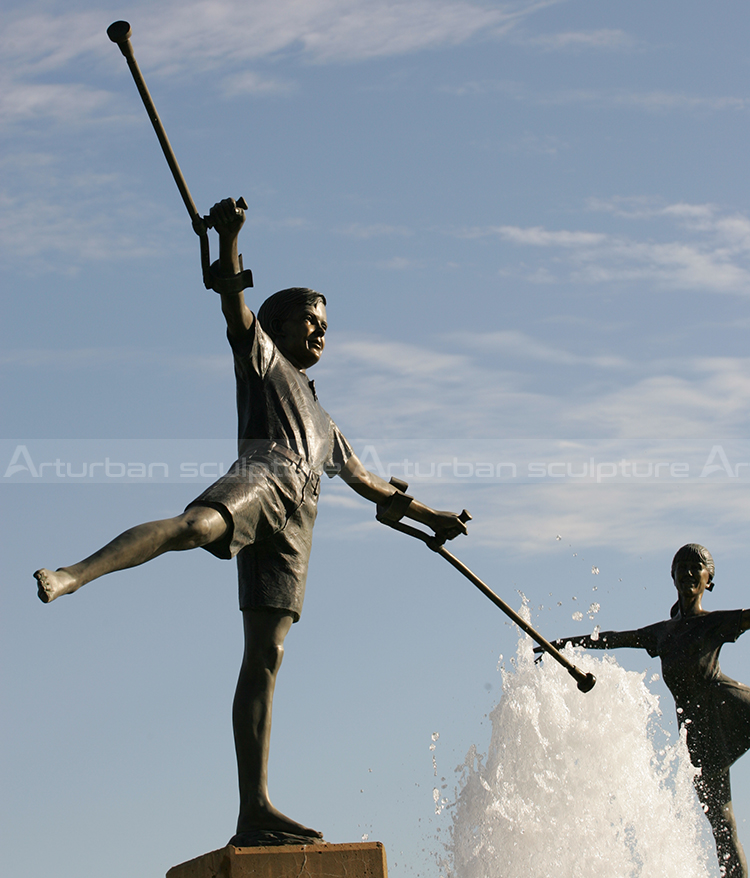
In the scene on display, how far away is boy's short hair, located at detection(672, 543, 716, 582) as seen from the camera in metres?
7.38

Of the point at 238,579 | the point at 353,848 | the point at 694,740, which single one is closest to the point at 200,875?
the point at 353,848

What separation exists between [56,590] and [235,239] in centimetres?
159

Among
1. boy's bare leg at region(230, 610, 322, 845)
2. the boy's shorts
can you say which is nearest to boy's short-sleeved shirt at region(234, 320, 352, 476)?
the boy's shorts

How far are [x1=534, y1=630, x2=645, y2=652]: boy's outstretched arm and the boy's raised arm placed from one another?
12.0 ft

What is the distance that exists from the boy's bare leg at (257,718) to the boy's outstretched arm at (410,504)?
1.01 m

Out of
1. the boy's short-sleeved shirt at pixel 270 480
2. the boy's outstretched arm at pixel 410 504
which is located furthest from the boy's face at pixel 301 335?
the boy's outstretched arm at pixel 410 504

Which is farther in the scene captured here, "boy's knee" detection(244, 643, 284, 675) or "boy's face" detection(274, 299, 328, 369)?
"boy's face" detection(274, 299, 328, 369)

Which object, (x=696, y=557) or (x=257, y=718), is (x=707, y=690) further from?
(x=257, y=718)

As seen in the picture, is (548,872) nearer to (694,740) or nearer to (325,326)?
(694,740)

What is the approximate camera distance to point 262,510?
4.47 meters

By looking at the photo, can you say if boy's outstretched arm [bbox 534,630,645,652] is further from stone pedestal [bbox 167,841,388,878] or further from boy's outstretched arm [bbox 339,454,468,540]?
stone pedestal [bbox 167,841,388,878]

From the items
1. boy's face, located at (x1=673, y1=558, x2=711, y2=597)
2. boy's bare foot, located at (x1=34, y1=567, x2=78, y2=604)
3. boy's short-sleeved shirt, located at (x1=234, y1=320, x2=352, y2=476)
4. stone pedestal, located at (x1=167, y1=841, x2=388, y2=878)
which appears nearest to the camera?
boy's bare foot, located at (x1=34, y1=567, x2=78, y2=604)

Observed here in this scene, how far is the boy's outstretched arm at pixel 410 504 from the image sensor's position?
213 inches

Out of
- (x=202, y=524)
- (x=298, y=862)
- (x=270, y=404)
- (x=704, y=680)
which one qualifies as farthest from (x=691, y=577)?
(x=202, y=524)
